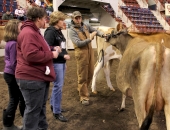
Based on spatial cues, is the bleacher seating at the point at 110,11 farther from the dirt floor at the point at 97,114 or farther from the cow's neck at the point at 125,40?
the cow's neck at the point at 125,40

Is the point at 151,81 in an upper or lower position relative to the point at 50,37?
lower

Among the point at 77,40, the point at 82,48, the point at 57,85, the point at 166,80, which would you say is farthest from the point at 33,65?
the point at 82,48

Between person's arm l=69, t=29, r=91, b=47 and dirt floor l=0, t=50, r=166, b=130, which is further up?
person's arm l=69, t=29, r=91, b=47

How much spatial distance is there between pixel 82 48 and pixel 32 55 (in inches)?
80.9

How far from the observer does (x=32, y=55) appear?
2080 mm

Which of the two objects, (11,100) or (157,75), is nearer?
(157,75)

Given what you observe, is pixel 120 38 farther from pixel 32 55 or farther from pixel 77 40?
pixel 32 55

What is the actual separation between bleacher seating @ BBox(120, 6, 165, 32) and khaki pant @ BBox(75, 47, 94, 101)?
47.5 feet

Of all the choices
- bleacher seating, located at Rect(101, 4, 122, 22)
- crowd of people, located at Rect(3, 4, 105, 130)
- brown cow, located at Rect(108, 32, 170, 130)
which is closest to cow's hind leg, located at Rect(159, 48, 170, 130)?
brown cow, located at Rect(108, 32, 170, 130)

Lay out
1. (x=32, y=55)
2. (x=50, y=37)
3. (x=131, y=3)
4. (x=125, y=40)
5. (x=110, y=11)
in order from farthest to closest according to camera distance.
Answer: (x=131, y=3)
(x=110, y=11)
(x=125, y=40)
(x=50, y=37)
(x=32, y=55)

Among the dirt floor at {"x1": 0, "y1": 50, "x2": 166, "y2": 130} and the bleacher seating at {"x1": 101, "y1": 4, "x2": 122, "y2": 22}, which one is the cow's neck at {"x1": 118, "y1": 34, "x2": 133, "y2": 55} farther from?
the bleacher seating at {"x1": 101, "y1": 4, "x2": 122, "y2": 22}

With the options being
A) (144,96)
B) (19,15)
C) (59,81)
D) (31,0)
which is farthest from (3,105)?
(31,0)

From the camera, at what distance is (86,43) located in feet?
12.8

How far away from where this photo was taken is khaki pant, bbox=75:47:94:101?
4.08m
